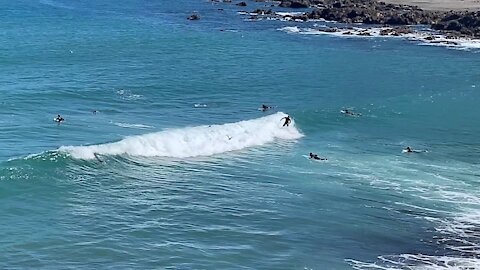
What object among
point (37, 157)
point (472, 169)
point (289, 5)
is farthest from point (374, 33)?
point (37, 157)

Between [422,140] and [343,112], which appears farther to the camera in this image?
[343,112]

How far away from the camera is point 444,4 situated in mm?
88250

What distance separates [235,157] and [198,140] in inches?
92.9

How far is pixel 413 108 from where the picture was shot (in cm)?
4266

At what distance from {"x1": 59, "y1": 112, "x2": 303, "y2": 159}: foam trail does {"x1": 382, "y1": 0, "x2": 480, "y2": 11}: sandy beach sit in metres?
52.6

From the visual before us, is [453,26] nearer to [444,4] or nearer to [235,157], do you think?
[444,4]

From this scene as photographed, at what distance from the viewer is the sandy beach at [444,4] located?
84.6 metres

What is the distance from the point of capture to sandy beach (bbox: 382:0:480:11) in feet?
278

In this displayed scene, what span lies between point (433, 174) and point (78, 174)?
14.0 meters

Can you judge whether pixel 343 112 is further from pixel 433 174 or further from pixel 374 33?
pixel 374 33

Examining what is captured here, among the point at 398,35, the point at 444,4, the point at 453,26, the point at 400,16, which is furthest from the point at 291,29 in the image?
the point at 444,4

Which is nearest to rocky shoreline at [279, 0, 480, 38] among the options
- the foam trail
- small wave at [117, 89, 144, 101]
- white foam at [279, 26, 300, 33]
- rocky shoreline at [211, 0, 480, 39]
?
rocky shoreline at [211, 0, 480, 39]

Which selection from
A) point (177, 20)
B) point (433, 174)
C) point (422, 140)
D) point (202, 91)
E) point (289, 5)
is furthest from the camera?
point (289, 5)

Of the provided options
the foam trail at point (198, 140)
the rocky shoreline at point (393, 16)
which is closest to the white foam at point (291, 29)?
the rocky shoreline at point (393, 16)
